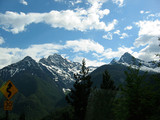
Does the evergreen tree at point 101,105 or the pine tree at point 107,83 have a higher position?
the pine tree at point 107,83

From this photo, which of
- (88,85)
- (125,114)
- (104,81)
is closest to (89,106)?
(125,114)

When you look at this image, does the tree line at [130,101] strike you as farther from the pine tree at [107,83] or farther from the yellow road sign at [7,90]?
the pine tree at [107,83]

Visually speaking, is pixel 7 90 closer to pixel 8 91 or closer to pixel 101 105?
pixel 8 91

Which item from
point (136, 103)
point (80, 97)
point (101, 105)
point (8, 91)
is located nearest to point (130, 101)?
point (136, 103)

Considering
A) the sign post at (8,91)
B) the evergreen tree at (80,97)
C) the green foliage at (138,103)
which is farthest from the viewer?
the evergreen tree at (80,97)

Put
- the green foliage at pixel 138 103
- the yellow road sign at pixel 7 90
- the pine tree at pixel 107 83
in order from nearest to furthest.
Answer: the green foliage at pixel 138 103, the yellow road sign at pixel 7 90, the pine tree at pixel 107 83

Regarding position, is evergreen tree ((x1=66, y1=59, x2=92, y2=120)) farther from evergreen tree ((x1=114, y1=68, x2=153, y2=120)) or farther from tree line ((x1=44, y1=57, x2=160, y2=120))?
evergreen tree ((x1=114, y1=68, x2=153, y2=120))

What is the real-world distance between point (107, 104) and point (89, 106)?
1866 mm

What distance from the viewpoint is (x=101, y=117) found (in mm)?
12148

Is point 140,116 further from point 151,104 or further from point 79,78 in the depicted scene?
point 79,78

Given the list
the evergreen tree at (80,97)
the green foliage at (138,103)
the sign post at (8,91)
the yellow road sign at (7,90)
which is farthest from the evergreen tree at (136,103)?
the evergreen tree at (80,97)

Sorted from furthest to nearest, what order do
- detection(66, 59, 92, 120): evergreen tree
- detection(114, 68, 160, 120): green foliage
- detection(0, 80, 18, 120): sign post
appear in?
1. detection(66, 59, 92, 120): evergreen tree
2. detection(0, 80, 18, 120): sign post
3. detection(114, 68, 160, 120): green foliage

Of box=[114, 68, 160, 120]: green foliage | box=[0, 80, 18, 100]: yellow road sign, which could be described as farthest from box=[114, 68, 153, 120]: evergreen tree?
box=[0, 80, 18, 100]: yellow road sign

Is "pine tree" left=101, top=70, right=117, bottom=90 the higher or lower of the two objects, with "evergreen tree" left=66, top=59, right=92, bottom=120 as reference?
higher
